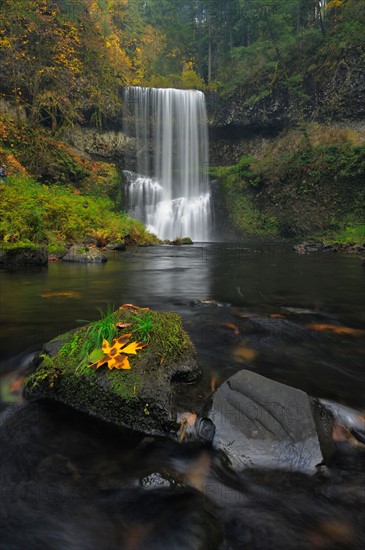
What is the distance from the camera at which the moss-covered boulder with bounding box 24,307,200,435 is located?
7.69ft

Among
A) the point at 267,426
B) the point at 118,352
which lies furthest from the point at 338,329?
the point at 118,352

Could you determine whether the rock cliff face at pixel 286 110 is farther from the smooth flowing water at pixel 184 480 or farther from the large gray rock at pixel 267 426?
the large gray rock at pixel 267 426

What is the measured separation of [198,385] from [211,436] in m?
0.62

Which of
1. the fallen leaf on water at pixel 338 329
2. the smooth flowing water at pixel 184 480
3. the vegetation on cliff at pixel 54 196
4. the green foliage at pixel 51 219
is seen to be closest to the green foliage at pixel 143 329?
A: the smooth flowing water at pixel 184 480

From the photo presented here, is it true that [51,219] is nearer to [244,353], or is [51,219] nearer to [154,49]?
[244,353]

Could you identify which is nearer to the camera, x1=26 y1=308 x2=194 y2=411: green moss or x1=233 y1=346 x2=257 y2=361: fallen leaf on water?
x1=26 y1=308 x2=194 y2=411: green moss

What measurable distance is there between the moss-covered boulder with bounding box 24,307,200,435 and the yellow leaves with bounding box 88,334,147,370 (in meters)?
0.02

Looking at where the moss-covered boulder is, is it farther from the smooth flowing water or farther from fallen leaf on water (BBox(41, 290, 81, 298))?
fallen leaf on water (BBox(41, 290, 81, 298))

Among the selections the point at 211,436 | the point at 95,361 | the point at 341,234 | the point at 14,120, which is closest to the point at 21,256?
the point at 95,361

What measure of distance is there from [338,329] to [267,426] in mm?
2875

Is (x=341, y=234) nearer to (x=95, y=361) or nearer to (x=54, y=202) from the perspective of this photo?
(x=54, y=202)

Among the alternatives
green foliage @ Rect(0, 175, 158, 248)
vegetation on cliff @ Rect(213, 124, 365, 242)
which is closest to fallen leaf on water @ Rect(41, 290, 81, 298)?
green foliage @ Rect(0, 175, 158, 248)

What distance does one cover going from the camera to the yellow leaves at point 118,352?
2.53 meters

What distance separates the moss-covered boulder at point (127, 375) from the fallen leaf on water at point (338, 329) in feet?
7.55
